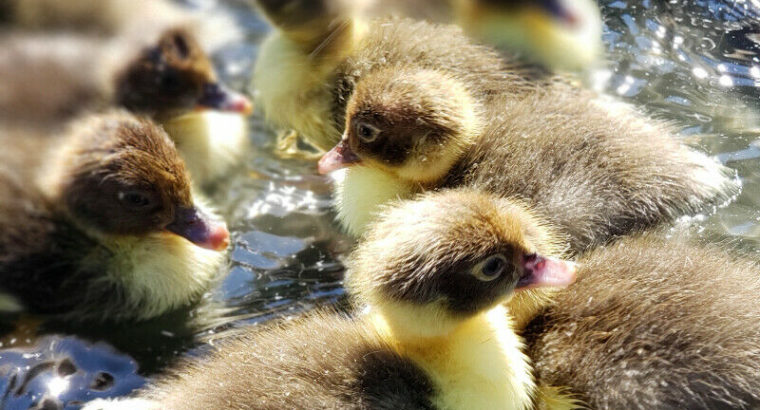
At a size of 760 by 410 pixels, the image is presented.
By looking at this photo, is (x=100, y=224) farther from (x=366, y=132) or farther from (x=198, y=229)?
(x=366, y=132)

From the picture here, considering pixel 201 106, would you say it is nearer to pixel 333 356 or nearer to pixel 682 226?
pixel 333 356

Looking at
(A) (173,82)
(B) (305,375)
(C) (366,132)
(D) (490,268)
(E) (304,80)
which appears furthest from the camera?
(A) (173,82)

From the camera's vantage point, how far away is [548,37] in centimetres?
290

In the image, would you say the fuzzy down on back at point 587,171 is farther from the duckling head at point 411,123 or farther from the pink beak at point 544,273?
the pink beak at point 544,273

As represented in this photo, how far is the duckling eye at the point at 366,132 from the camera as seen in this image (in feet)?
7.89

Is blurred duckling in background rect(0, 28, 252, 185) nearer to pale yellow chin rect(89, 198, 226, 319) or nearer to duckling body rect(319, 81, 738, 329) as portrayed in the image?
pale yellow chin rect(89, 198, 226, 319)

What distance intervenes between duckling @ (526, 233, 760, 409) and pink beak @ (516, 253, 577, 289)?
0.08 m

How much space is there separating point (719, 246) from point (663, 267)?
0.29 metres

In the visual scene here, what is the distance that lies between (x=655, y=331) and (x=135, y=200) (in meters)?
1.39

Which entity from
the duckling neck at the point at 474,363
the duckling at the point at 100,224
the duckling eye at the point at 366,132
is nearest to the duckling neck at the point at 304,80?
the duckling eye at the point at 366,132

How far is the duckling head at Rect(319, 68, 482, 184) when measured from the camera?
7.75 ft

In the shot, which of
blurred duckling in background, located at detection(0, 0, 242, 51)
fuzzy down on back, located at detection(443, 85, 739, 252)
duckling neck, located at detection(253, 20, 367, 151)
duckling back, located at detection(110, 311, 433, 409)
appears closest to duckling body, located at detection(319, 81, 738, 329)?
fuzzy down on back, located at detection(443, 85, 739, 252)

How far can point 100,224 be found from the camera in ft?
8.14

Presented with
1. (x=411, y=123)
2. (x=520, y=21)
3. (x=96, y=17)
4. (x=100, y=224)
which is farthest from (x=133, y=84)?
(x=520, y=21)
